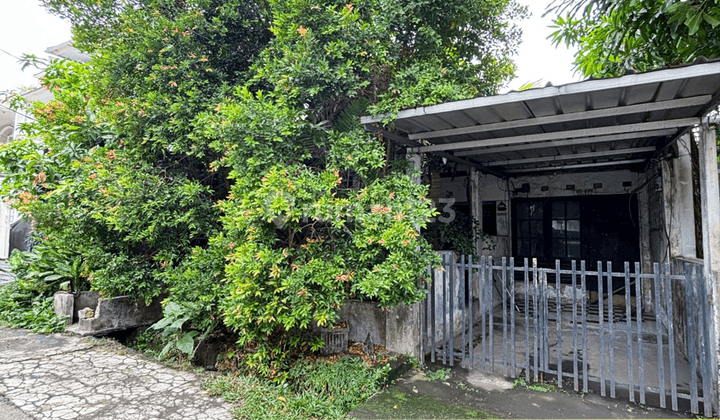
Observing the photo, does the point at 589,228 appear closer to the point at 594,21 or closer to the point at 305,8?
the point at 594,21

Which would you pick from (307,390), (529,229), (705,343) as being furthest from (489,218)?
(307,390)

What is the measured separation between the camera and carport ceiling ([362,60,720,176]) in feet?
10.3

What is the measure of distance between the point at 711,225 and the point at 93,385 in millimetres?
5875

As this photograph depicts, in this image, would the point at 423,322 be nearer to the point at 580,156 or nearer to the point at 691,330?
the point at 691,330

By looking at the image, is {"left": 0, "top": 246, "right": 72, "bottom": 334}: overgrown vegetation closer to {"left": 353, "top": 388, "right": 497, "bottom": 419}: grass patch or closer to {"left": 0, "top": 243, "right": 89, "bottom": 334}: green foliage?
{"left": 0, "top": 243, "right": 89, "bottom": 334}: green foliage

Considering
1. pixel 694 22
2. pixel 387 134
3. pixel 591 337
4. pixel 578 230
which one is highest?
pixel 694 22

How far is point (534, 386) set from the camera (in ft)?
13.0

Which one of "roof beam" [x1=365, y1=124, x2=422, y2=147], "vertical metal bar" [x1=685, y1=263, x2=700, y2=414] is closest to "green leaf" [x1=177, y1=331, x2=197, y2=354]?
"roof beam" [x1=365, y1=124, x2=422, y2=147]

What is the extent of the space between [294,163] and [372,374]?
2.28m

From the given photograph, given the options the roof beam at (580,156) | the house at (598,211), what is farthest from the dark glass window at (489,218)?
the roof beam at (580,156)

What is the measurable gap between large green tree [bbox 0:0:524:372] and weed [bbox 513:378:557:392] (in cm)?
142

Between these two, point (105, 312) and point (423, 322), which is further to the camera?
point (105, 312)

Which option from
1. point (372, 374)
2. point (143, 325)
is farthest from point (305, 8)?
point (143, 325)

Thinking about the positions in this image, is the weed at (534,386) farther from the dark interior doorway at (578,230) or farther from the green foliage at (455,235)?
the dark interior doorway at (578,230)
